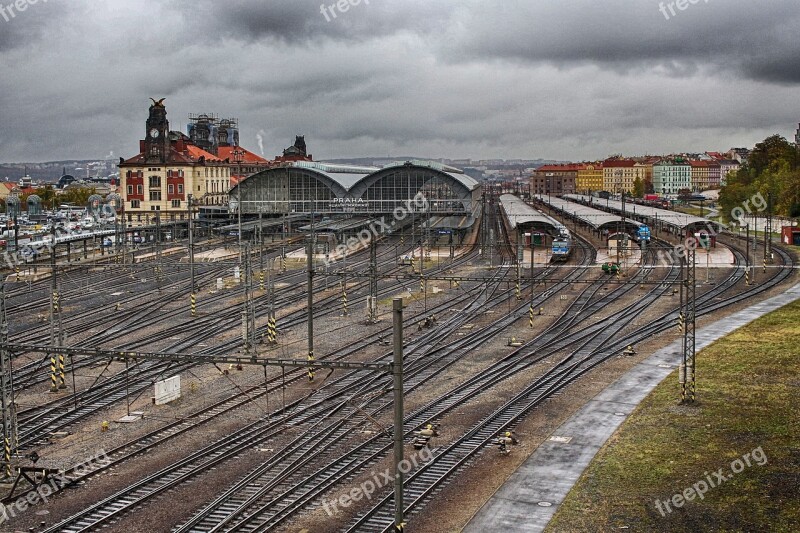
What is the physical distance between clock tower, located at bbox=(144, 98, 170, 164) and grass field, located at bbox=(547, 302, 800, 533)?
3037 inches

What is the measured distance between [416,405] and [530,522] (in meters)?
9.55

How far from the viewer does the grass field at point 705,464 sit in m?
17.5

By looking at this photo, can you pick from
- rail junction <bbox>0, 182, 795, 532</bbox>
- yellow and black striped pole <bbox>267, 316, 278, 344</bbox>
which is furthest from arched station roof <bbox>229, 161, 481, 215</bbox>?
yellow and black striped pole <bbox>267, 316, 278, 344</bbox>

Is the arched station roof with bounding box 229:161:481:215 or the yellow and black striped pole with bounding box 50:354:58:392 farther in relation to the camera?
the arched station roof with bounding box 229:161:481:215

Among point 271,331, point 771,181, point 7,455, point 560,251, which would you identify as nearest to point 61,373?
point 7,455

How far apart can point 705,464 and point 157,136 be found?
84627mm

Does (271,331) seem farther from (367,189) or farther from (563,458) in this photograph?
(367,189)

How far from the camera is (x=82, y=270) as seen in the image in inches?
2419

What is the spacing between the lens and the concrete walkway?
17625 mm

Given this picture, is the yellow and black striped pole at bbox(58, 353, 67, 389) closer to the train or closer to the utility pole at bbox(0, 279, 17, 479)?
the utility pole at bbox(0, 279, 17, 479)

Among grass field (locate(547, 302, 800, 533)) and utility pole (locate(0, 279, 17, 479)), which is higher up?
Result: utility pole (locate(0, 279, 17, 479))

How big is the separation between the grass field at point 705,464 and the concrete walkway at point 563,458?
13.5 inches

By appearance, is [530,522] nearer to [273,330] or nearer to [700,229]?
[273,330]

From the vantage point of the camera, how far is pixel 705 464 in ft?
67.6
